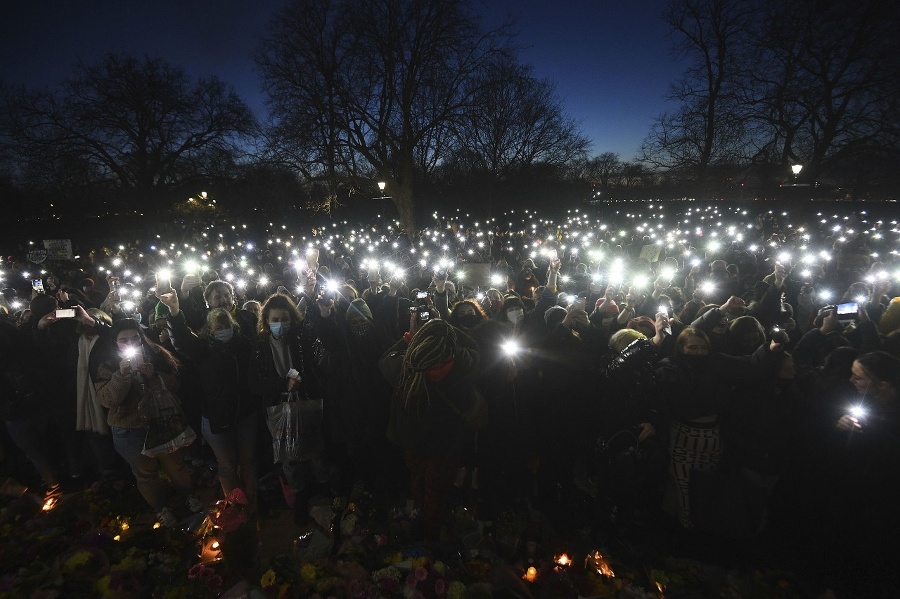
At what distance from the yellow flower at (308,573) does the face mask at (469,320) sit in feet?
8.52

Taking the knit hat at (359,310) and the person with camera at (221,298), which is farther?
the person with camera at (221,298)

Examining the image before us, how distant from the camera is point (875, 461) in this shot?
2809mm

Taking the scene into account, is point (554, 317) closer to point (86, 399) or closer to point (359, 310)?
point (359, 310)

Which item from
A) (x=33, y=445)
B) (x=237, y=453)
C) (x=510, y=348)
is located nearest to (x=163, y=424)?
(x=237, y=453)

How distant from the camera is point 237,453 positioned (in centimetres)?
388

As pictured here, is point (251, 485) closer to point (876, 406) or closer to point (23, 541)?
point (23, 541)

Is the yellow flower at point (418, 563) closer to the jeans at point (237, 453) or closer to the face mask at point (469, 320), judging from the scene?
the jeans at point (237, 453)

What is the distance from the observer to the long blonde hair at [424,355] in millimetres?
2994

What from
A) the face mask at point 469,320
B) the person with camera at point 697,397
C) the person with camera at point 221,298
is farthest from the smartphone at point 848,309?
the person with camera at point 221,298

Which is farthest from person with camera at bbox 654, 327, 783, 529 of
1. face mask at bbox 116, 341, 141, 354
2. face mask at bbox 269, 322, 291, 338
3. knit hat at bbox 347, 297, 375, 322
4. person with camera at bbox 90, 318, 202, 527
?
face mask at bbox 116, 341, 141, 354

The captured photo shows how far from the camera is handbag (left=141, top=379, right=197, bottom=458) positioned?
3.54m

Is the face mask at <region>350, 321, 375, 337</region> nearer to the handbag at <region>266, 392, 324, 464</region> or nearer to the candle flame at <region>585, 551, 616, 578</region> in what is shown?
the handbag at <region>266, 392, 324, 464</region>

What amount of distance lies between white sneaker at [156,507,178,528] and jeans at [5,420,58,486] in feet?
5.70

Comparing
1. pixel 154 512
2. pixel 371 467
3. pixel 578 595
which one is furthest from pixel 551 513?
pixel 154 512
